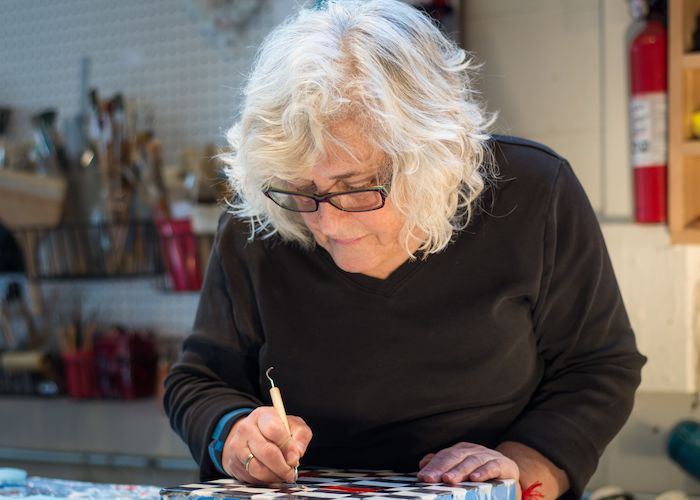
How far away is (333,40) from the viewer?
0.97 m

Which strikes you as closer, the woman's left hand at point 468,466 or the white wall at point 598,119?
the woman's left hand at point 468,466

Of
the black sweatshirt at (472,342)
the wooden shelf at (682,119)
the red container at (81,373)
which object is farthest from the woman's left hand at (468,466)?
the red container at (81,373)

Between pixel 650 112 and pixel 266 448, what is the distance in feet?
3.86

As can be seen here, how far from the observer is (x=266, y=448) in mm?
899

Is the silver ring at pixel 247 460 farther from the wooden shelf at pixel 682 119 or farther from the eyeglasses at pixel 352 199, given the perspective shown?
the wooden shelf at pixel 682 119

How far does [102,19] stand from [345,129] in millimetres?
1796

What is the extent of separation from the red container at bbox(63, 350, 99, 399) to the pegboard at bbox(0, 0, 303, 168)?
0.59 metres

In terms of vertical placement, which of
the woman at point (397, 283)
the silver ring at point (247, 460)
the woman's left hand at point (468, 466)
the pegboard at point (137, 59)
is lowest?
the woman's left hand at point (468, 466)

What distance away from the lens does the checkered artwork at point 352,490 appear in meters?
0.77

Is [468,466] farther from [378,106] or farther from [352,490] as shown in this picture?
[378,106]

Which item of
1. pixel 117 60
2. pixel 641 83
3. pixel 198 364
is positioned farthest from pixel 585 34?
pixel 117 60

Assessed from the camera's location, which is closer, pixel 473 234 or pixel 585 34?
pixel 473 234

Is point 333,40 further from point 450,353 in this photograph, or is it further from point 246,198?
point 450,353

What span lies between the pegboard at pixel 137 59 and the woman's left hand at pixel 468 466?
142 centimetres
